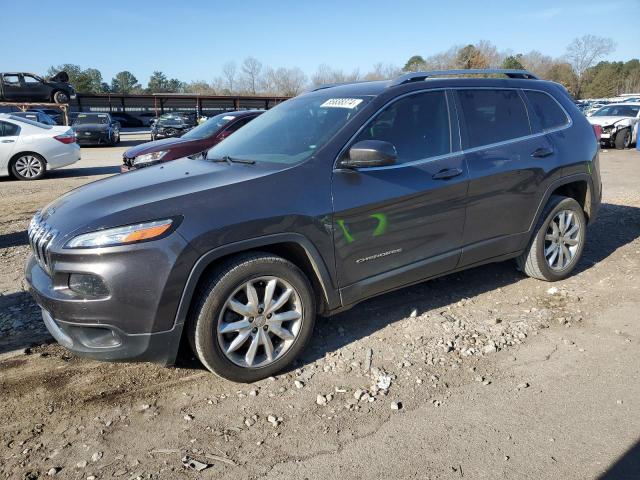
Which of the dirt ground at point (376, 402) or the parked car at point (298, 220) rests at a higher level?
the parked car at point (298, 220)

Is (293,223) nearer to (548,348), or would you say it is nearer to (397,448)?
(397,448)

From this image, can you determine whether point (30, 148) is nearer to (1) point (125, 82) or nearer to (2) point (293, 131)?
(2) point (293, 131)

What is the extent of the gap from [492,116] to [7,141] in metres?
12.1

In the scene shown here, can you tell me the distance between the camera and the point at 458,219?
12.9ft

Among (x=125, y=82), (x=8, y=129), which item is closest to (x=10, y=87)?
(x=8, y=129)

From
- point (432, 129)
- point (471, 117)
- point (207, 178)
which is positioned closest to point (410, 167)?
point (432, 129)

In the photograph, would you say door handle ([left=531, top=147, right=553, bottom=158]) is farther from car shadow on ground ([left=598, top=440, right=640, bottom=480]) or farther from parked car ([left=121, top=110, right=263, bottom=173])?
parked car ([left=121, top=110, right=263, bottom=173])

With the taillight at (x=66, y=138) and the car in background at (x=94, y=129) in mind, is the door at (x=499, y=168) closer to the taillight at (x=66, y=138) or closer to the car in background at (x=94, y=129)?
the taillight at (x=66, y=138)

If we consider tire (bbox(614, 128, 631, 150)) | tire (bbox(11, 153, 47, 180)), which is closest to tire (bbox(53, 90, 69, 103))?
Result: tire (bbox(11, 153, 47, 180))

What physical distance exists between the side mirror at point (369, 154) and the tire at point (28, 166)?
38.6ft

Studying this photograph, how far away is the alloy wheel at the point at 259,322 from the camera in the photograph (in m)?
3.09

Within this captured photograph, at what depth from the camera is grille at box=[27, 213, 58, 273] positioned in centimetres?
297

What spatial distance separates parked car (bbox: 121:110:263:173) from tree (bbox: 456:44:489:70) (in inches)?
1741

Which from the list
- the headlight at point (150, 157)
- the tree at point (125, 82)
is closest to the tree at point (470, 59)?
the headlight at point (150, 157)
